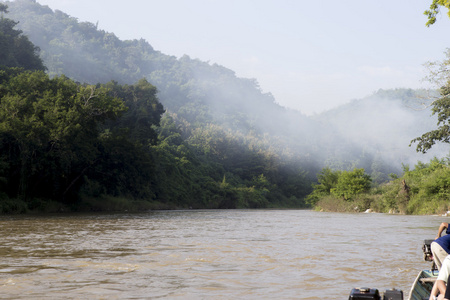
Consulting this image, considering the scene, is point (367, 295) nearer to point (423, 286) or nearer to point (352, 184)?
point (423, 286)

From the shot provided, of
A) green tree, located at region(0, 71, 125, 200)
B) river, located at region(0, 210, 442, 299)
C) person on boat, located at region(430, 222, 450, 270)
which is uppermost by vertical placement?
green tree, located at region(0, 71, 125, 200)

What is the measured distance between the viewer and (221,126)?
121 metres

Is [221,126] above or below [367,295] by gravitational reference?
above

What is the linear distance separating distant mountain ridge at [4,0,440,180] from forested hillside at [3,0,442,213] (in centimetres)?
34

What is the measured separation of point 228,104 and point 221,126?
2752cm

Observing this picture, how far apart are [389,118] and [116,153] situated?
476 feet

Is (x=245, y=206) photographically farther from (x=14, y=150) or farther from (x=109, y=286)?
(x=109, y=286)

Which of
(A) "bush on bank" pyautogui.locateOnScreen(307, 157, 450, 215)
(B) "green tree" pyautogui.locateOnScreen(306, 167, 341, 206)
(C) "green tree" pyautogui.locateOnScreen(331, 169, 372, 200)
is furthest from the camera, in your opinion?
(B) "green tree" pyautogui.locateOnScreen(306, 167, 341, 206)

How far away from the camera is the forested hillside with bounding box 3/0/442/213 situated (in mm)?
79188

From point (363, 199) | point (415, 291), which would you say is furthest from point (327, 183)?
point (415, 291)

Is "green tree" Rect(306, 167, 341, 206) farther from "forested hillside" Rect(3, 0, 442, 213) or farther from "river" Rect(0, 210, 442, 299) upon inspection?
"river" Rect(0, 210, 442, 299)

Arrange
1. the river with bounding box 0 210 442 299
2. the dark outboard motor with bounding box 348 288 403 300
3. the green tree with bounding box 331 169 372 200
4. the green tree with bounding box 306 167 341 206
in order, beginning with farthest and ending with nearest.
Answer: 1. the green tree with bounding box 306 167 341 206
2. the green tree with bounding box 331 169 372 200
3. the river with bounding box 0 210 442 299
4. the dark outboard motor with bounding box 348 288 403 300

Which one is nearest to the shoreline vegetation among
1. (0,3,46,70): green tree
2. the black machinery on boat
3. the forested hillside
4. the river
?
the forested hillside

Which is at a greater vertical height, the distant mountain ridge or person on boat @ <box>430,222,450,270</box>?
the distant mountain ridge
